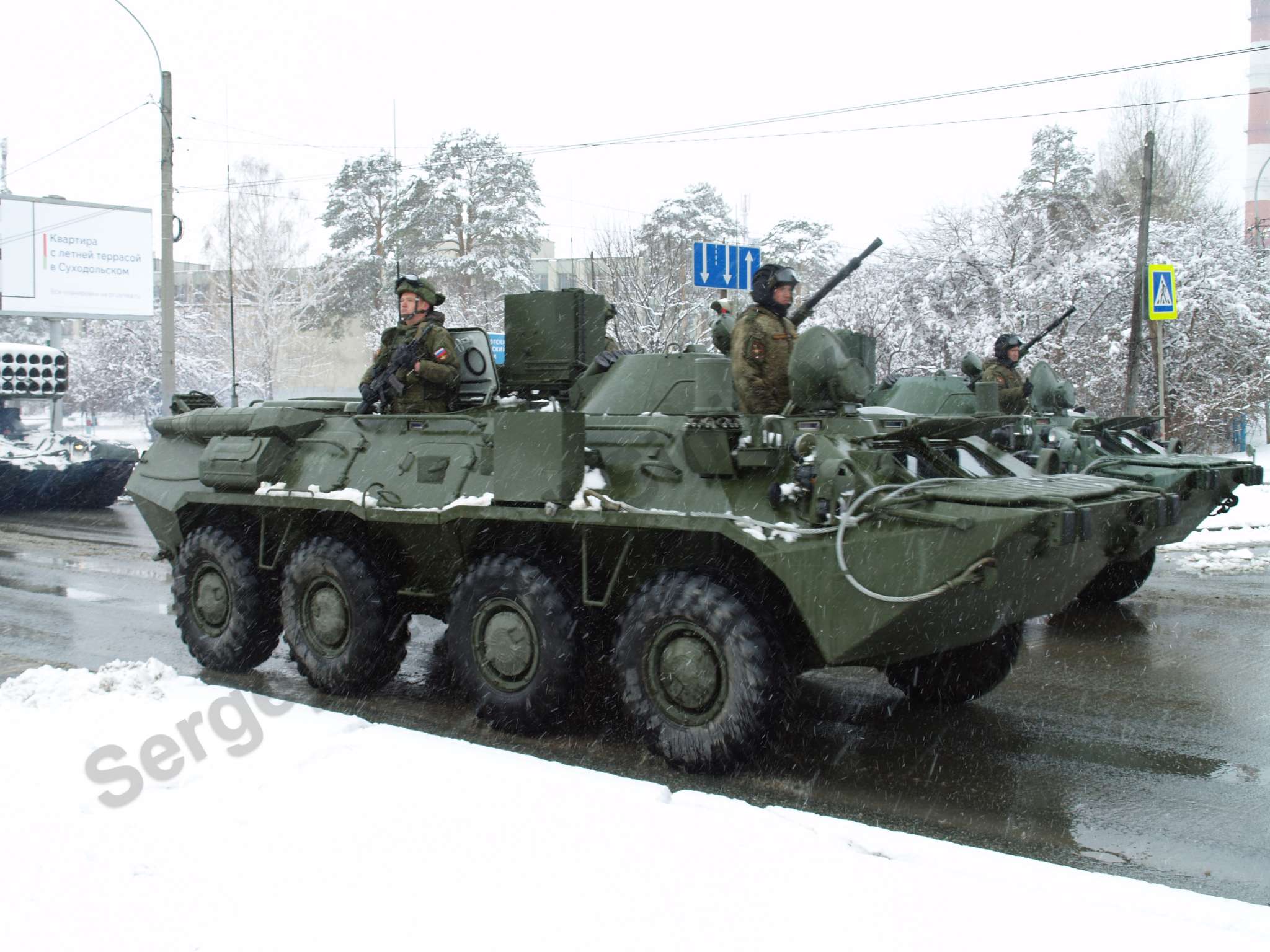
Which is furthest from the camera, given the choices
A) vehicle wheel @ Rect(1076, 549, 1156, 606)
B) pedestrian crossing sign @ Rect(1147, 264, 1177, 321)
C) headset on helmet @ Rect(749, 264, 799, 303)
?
pedestrian crossing sign @ Rect(1147, 264, 1177, 321)

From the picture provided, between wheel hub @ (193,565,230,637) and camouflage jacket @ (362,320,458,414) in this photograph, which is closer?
camouflage jacket @ (362,320,458,414)

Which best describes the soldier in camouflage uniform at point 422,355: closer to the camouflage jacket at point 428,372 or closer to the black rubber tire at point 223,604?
the camouflage jacket at point 428,372

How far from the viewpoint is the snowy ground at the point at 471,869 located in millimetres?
3555

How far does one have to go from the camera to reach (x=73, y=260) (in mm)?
26172

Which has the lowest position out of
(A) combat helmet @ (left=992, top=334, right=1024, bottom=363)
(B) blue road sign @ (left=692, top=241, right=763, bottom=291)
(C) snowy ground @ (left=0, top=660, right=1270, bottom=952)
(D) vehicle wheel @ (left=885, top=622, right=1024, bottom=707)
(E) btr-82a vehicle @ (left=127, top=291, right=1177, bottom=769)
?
(C) snowy ground @ (left=0, top=660, right=1270, bottom=952)

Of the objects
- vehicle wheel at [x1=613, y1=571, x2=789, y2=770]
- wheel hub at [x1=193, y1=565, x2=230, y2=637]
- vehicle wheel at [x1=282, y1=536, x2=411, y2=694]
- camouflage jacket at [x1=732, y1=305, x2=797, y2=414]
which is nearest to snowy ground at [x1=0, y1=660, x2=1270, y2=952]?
vehicle wheel at [x1=613, y1=571, x2=789, y2=770]

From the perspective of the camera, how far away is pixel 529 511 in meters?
5.60

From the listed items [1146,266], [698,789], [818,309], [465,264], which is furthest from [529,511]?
[465,264]

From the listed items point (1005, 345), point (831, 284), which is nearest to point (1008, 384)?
point (1005, 345)

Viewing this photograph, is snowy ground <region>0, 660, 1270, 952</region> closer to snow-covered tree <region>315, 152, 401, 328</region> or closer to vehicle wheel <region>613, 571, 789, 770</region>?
vehicle wheel <region>613, 571, 789, 770</region>

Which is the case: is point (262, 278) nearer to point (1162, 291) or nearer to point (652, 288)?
point (652, 288)

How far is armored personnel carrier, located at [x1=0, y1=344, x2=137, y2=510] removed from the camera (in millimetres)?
16578

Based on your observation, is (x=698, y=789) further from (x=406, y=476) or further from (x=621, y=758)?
(x=406, y=476)

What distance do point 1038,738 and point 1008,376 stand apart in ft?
22.6
